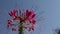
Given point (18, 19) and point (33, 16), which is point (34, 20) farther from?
point (18, 19)

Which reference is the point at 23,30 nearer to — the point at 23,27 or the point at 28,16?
the point at 23,27

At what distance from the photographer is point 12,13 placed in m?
2.91

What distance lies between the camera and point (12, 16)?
2887 millimetres

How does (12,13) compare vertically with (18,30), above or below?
above

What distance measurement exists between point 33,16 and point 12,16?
30 cm

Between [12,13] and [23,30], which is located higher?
[12,13]

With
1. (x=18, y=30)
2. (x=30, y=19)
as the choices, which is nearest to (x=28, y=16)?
(x=30, y=19)

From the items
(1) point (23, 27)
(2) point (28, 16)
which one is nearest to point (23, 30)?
(1) point (23, 27)

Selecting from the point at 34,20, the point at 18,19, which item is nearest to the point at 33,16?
the point at 34,20

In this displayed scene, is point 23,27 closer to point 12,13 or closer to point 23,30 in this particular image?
point 23,30

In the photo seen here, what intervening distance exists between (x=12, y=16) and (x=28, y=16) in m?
0.22

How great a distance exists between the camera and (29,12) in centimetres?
282

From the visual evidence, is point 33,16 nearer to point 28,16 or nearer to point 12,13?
point 28,16

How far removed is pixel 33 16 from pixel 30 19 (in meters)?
0.10
